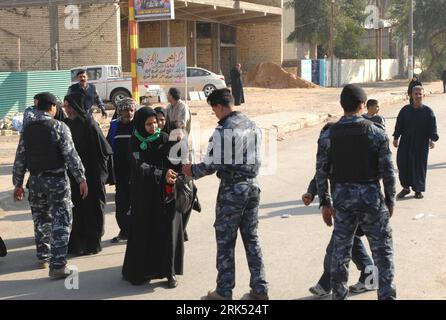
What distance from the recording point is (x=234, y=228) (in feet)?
16.4

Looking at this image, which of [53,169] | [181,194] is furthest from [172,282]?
[53,169]

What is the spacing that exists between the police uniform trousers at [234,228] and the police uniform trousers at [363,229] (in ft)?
2.18

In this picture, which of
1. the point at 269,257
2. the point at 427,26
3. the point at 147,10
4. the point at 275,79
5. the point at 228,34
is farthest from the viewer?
the point at 427,26

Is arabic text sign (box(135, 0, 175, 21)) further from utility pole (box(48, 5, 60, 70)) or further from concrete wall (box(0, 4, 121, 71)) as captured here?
concrete wall (box(0, 4, 121, 71))

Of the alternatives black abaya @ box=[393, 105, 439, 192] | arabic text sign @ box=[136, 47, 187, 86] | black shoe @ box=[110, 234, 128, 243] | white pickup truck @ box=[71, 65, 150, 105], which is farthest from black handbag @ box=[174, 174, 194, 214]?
white pickup truck @ box=[71, 65, 150, 105]

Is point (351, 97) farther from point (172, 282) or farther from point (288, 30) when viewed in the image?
point (288, 30)

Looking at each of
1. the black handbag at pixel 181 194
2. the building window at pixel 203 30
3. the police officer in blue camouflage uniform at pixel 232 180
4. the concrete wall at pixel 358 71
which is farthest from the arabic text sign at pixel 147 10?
the concrete wall at pixel 358 71

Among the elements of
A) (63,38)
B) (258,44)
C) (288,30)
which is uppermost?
(288,30)

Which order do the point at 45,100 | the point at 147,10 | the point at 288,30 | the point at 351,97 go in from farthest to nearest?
1. the point at 288,30
2. the point at 147,10
3. the point at 45,100
4. the point at 351,97

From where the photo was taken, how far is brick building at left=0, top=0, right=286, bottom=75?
28.2 meters

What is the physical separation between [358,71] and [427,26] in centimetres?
620

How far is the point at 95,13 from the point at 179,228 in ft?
78.9

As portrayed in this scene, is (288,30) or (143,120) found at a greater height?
(288,30)

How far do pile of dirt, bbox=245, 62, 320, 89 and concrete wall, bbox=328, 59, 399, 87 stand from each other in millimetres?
6042
